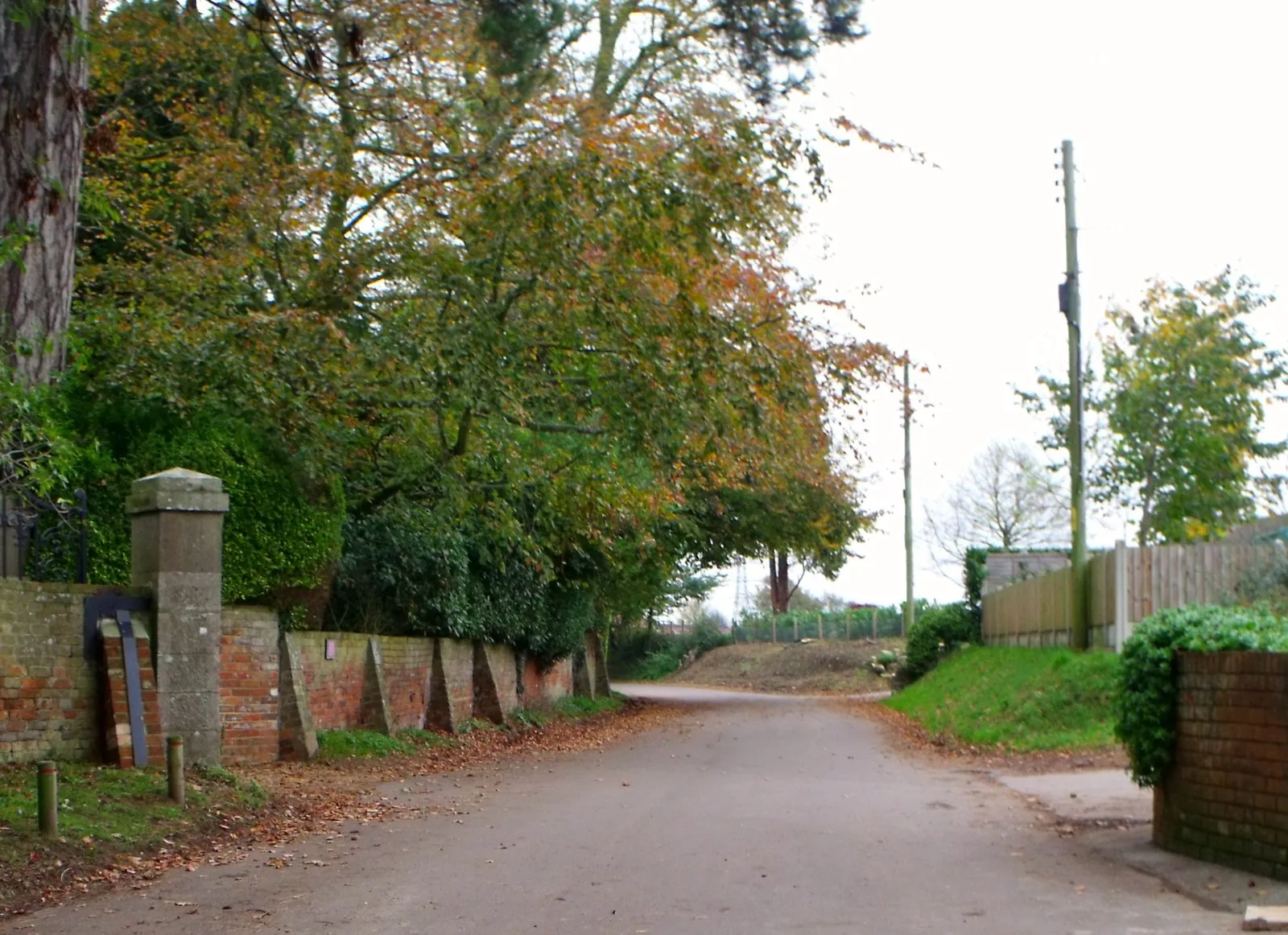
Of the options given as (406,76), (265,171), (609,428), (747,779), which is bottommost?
(747,779)

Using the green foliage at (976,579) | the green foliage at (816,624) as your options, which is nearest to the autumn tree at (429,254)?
the green foliage at (976,579)

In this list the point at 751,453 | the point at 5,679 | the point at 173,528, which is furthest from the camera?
the point at 751,453

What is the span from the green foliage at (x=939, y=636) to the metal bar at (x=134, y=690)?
97.0 ft

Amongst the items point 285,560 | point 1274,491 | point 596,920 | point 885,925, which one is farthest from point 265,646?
point 1274,491

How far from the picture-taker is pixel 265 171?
1678 cm

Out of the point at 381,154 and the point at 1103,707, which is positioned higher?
the point at 381,154

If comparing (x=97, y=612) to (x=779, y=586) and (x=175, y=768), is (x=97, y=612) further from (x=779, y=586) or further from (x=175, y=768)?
(x=779, y=586)

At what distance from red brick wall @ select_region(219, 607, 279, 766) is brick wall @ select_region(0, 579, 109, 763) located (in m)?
1.97

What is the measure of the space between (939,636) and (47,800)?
32.9 meters

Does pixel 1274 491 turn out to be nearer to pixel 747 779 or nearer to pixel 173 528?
pixel 747 779

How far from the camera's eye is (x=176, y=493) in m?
13.4

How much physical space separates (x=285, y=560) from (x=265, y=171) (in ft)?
15.5

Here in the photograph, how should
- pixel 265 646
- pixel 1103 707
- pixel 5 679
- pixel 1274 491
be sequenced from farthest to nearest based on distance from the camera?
pixel 1274 491 < pixel 1103 707 < pixel 265 646 < pixel 5 679

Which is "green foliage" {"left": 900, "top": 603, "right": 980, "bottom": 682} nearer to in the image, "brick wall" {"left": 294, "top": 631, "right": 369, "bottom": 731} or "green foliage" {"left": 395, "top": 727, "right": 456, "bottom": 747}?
"green foliage" {"left": 395, "top": 727, "right": 456, "bottom": 747}
